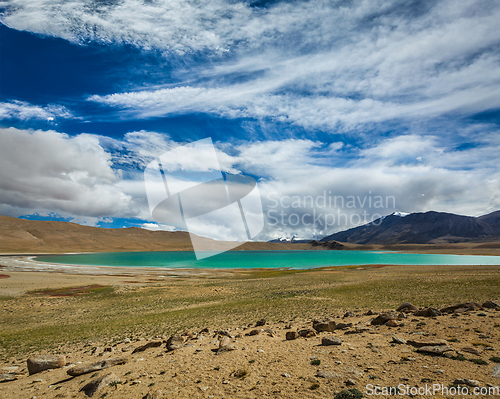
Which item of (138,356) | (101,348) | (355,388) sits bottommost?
(101,348)

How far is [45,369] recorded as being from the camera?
10.2 meters

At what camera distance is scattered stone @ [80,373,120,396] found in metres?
7.79

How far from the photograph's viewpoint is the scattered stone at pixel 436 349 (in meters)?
8.31

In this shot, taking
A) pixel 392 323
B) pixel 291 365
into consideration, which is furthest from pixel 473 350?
pixel 291 365

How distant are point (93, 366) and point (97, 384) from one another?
1949 mm

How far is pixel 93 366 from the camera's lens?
31.2 ft

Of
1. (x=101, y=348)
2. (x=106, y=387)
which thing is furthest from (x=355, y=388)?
(x=101, y=348)

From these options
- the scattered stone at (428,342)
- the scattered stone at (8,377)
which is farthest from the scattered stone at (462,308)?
the scattered stone at (8,377)

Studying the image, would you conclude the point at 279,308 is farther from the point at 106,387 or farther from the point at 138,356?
the point at 106,387

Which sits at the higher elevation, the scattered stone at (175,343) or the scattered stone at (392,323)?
the scattered stone at (392,323)

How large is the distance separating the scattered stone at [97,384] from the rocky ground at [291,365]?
0.09ft

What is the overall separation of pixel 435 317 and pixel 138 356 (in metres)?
14.0

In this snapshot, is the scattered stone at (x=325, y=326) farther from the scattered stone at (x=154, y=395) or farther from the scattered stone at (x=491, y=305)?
the scattered stone at (x=491, y=305)

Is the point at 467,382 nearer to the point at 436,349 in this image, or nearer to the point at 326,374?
the point at 436,349
